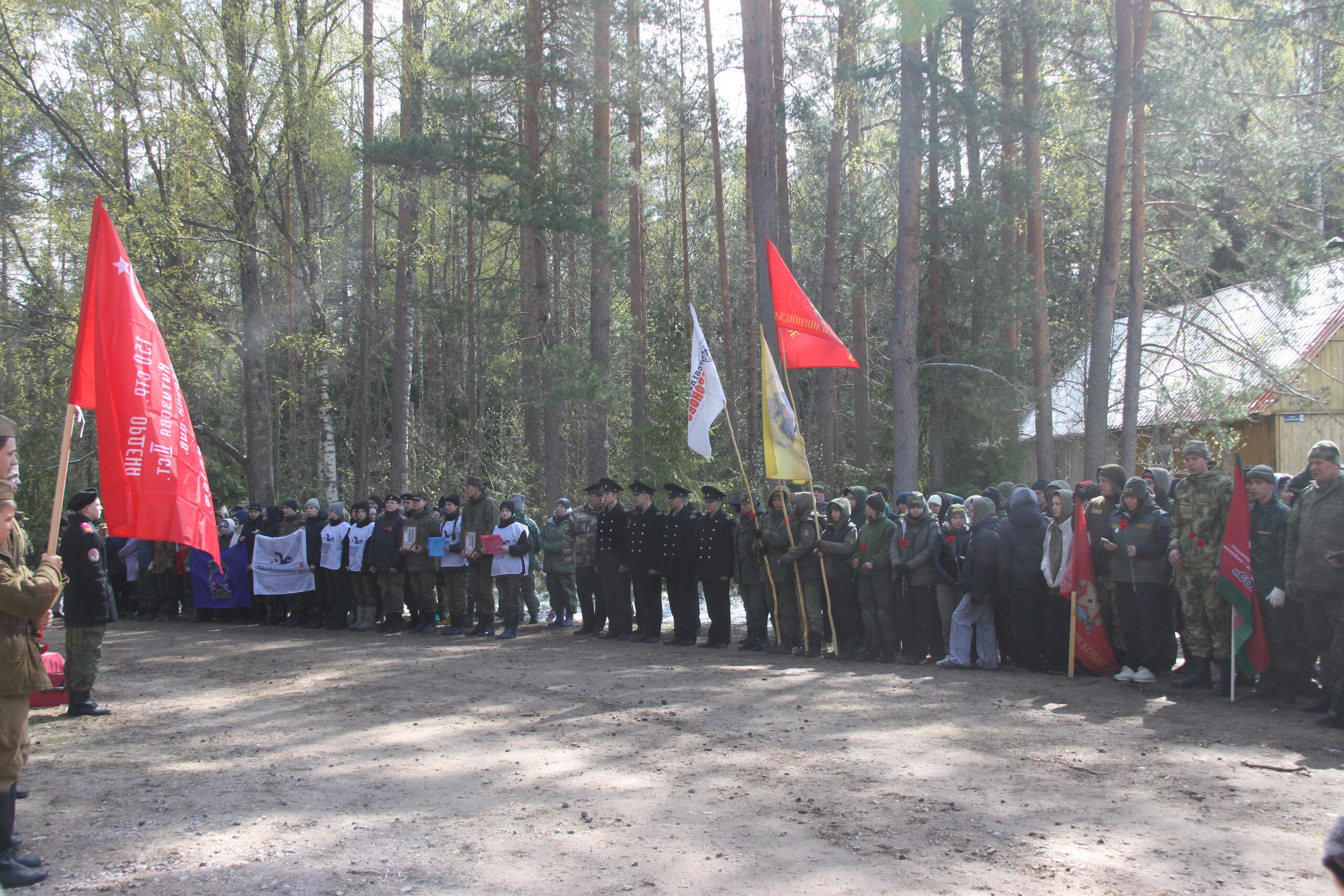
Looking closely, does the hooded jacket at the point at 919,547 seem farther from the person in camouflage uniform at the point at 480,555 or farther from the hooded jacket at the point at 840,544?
the person in camouflage uniform at the point at 480,555

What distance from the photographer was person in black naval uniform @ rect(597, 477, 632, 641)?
1335 centimetres

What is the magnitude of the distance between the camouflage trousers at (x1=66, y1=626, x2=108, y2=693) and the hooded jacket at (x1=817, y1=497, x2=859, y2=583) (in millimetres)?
7392

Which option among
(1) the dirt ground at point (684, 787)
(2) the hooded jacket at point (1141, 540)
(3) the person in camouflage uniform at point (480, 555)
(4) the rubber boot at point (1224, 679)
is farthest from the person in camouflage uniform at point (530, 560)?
(4) the rubber boot at point (1224, 679)

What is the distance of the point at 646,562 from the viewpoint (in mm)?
13086

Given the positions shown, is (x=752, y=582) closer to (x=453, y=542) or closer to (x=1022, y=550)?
(x=1022, y=550)

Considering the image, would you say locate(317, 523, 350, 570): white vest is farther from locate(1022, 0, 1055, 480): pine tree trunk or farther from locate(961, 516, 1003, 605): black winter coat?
locate(1022, 0, 1055, 480): pine tree trunk

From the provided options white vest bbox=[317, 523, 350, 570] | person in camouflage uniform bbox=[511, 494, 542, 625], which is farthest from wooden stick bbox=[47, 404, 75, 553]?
white vest bbox=[317, 523, 350, 570]

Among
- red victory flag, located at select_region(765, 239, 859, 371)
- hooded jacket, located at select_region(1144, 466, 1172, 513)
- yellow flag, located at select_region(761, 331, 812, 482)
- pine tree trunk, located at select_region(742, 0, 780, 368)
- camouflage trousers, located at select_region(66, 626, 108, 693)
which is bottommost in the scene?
camouflage trousers, located at select_region(66, 626, 108, 693)

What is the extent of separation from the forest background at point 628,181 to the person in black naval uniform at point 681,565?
4.34 meters

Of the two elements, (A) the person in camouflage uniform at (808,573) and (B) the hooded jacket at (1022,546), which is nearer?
(B) the hooded jacket at (1022,546)

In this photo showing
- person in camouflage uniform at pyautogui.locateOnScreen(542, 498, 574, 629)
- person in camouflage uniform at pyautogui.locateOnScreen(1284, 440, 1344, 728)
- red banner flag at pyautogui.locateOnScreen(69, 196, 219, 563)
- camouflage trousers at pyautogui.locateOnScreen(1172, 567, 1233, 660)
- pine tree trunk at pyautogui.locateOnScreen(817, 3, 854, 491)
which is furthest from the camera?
pine tree trunk at pyautogui.locateOnScreen(817, 3, 854, 491)

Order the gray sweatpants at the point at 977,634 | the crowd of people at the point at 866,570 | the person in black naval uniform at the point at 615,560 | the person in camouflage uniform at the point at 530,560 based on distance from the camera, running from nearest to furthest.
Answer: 1. the crowd of people at the point at 866,570
2. the gray sweatpants at the point at 977,634
3. the person in black naval uniform at the point at 615,560
4. the person in camouflage uniform at the point at 530,560

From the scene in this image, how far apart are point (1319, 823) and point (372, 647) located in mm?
10799

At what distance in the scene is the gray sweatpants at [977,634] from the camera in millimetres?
10469
